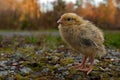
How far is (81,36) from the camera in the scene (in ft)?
15.7

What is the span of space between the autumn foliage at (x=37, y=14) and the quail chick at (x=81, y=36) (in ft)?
41.5

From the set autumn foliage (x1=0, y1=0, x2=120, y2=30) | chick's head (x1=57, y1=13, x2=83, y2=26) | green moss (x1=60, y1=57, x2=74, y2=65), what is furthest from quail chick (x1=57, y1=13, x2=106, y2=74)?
autumn foliage (x1=0, y1=0, x2=120, y2=30)

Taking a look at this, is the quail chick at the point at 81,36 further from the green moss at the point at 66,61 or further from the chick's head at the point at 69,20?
the green moss at the point at 66,61

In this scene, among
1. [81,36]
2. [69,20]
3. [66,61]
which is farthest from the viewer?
[66,61]

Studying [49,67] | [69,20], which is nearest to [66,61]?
[49,67]

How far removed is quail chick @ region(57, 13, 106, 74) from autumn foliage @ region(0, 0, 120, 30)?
1266 cm

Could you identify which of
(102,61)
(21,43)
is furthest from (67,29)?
(21,43)

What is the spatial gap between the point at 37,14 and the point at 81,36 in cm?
1576

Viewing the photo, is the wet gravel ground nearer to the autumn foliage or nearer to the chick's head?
the chick's head

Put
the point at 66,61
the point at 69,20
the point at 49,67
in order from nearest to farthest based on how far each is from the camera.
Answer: the point at 69,20 → the point at 49,67 → the point at 66,61

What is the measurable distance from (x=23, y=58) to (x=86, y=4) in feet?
40.0

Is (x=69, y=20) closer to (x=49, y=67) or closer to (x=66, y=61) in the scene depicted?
(x=49, y=67)

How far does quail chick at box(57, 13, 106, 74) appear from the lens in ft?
15.6

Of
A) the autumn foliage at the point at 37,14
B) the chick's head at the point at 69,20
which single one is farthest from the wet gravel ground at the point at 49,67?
the autumn foliage at the point at 37,14
